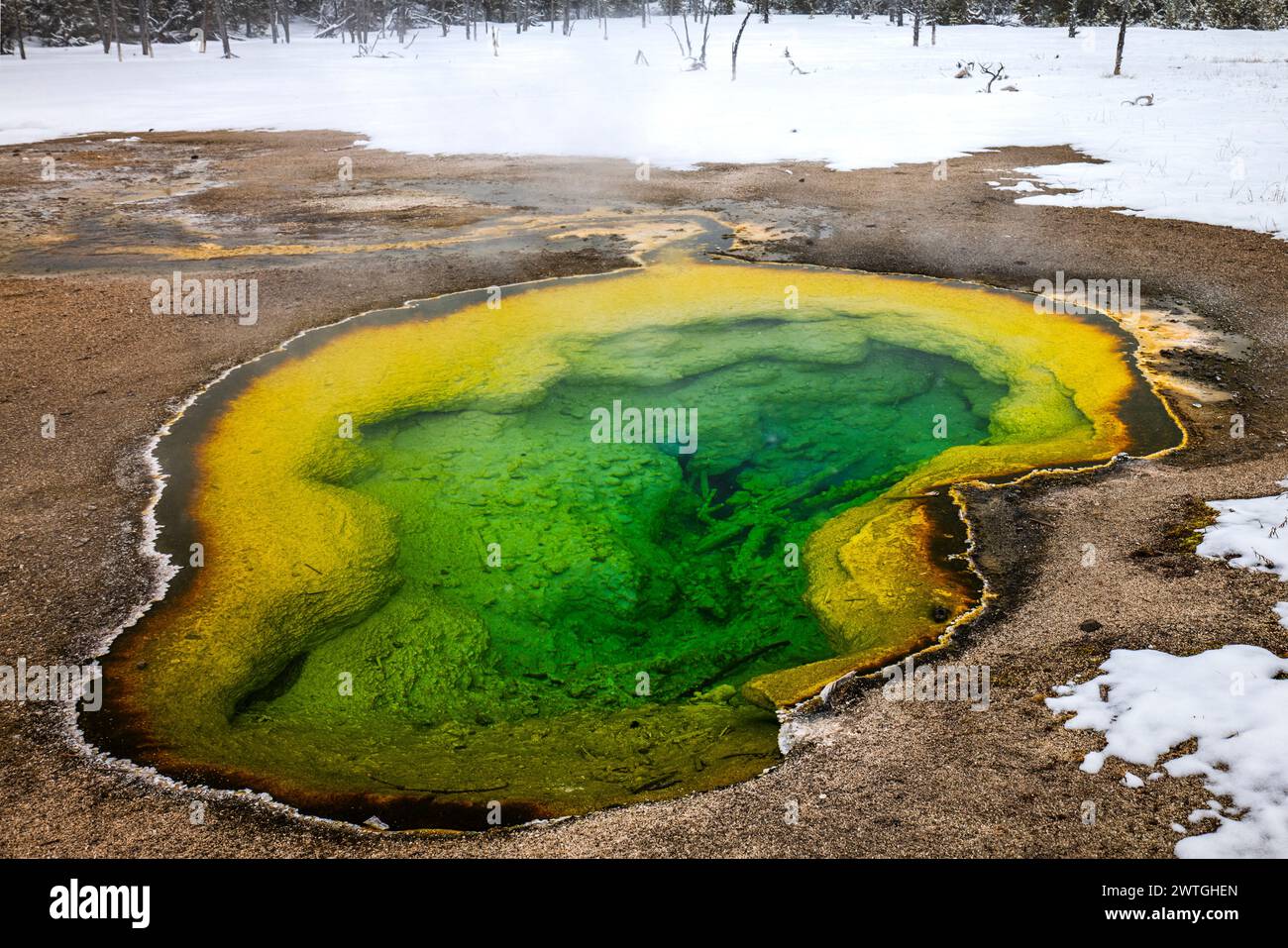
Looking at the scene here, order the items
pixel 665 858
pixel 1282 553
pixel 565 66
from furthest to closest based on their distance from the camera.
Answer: pixel 565 66 → pixel 1282 553 → pixel 665 858

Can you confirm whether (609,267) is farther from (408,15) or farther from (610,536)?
(408,15)

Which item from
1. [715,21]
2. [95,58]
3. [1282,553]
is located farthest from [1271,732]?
[715,21]

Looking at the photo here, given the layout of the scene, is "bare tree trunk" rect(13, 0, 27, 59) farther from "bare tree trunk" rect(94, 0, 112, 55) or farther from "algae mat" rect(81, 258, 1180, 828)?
"algae mat" rect(81, 258, 1180, 828)

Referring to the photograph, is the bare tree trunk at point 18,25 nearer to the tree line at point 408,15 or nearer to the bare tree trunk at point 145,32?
the tree line at point 408,15

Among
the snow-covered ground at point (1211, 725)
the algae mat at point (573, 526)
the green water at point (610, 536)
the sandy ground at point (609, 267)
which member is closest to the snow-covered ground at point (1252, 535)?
the sandy ground at point (609, 267)

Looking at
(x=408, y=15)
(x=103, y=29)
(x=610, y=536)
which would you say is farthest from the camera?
(x=408, y=15)

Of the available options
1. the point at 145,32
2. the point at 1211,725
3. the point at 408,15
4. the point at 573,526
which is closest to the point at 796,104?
the point at 573,526
